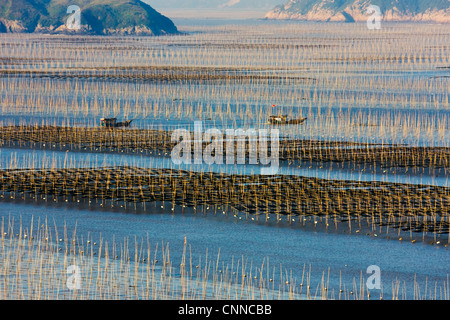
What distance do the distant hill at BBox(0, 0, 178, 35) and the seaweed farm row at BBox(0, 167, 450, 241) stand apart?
152m

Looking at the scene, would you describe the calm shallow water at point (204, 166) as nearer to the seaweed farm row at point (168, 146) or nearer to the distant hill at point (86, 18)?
the seaweed farm row at point (168, 146)

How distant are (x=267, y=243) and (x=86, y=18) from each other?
540ft

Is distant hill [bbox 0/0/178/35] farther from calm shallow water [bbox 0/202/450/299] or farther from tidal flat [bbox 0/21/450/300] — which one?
calm shallow water [bbox 0/202/450/299]

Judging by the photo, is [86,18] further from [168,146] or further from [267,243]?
[267,243]

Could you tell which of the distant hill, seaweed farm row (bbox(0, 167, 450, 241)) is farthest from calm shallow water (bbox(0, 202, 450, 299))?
the distant hill

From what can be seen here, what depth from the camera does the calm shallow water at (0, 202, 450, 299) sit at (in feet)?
71.1

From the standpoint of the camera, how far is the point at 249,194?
1159 inches

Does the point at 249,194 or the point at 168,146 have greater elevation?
the point at 168,146

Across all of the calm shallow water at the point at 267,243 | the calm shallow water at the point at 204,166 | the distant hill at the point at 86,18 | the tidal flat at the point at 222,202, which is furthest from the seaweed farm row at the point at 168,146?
the distant hill at the point at 86,18

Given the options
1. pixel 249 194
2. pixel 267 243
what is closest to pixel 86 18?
pixel 249 194
